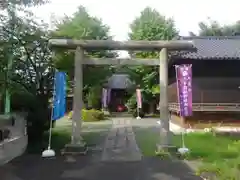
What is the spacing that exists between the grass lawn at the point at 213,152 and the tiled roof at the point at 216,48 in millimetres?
4835

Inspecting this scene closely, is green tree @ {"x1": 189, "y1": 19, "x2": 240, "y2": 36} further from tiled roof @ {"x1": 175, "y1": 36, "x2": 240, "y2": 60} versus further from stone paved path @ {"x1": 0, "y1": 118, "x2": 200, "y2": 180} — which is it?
stone paved path @ {"x1": 0, "y1": 118, "x2": 200, "y2": 180}

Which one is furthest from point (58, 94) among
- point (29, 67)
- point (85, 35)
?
point (85, 35)

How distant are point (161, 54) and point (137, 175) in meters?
5.81

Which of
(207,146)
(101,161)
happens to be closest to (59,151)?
(101,161)

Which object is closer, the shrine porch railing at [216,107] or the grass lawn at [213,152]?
the grass lawn at [213,152]

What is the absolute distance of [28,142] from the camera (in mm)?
14398

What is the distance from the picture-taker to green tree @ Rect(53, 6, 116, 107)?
56.9 ft

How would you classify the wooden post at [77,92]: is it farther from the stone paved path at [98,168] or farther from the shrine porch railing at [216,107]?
the shrine porch railing at [216,107]

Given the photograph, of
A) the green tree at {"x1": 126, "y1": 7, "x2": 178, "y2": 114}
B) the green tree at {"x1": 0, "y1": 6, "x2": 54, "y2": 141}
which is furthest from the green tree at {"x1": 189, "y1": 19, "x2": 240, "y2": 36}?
the green tree at {"x1": 0, "y1": 6, "x2": 54, "y2": 141}

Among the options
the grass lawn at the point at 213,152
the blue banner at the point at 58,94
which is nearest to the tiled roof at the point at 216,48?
the grass lawn at the point at 213,152

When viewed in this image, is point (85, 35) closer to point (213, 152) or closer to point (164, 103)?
point (164, 103)

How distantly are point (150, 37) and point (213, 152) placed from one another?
2668 centimetres

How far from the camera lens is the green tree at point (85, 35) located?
56.9 ft

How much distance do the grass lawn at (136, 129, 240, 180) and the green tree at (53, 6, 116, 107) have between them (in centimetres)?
602
